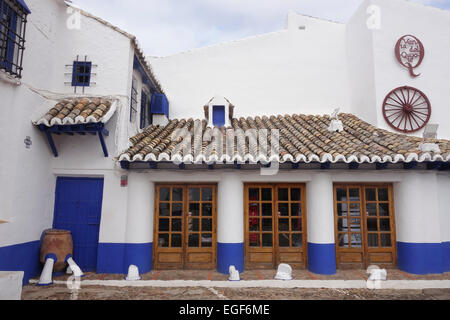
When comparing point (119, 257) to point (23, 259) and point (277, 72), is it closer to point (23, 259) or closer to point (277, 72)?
point (23, 259)

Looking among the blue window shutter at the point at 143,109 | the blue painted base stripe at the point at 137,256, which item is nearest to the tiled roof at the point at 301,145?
the blue window shutter at the point at 143,109

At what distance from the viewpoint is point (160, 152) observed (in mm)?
7465

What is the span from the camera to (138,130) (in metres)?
9.45

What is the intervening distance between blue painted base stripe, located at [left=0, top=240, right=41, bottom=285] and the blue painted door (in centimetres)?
83

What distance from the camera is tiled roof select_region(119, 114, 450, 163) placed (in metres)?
7.08

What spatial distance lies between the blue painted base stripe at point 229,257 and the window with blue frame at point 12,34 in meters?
6.16

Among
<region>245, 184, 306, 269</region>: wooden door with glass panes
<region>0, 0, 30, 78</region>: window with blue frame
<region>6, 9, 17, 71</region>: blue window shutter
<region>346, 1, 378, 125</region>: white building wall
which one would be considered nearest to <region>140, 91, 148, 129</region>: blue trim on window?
<region>0, 0, 30, 78</region>: window with blue frame

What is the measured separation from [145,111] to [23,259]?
5783 millimetres

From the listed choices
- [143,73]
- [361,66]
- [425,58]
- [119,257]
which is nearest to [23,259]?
[119,257]

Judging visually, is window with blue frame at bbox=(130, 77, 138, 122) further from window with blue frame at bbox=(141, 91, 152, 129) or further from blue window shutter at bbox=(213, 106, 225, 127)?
blue window shutter at bbox=(213, 106, 225, 127)

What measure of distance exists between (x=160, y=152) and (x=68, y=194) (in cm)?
275

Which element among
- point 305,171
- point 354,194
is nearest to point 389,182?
point 354,194

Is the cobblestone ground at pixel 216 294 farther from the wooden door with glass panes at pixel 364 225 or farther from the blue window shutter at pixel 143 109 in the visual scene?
the blue window shutter at pixel 143 109
